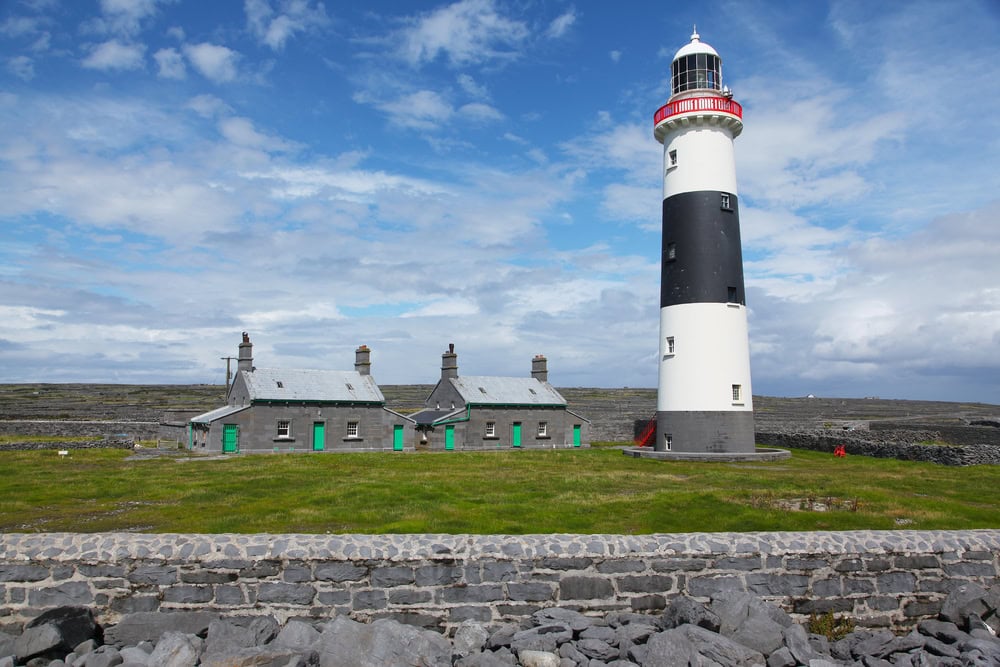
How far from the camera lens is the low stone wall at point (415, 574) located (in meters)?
8.15

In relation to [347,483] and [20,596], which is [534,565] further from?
[347,483]

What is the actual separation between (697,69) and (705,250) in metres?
8.04

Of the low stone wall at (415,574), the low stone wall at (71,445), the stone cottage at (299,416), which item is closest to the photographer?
the low stone wall at (415,574)

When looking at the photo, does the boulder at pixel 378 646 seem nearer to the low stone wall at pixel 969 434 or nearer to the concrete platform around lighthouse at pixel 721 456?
the concrete platform around lighthouse at pixel 721 456

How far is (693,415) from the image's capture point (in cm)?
2919

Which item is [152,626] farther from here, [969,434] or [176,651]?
[969,434]

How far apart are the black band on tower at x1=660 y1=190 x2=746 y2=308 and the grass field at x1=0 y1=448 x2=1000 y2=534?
7.03m

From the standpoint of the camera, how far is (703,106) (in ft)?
95.8

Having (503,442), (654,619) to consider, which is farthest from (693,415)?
(654,619)

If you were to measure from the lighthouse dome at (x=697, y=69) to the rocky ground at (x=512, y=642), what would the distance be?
26.2 m

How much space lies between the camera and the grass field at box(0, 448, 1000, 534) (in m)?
14.4

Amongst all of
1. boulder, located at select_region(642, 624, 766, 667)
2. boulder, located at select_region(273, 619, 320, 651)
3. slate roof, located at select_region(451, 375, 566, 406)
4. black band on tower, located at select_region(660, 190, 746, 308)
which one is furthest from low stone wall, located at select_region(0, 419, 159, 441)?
boulder, located at select_region(642, 624, 766, 667)

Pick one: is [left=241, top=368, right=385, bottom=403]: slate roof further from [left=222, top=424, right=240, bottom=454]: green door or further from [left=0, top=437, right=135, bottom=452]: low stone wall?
[left=0, top=437, right=135, bottom=452]: low stone wall

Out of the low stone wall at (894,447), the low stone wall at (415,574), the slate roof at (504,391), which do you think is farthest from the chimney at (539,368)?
the low stone wall at (415,574)
